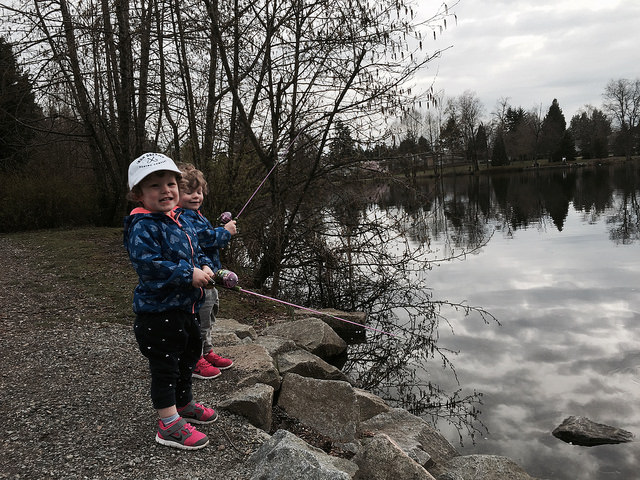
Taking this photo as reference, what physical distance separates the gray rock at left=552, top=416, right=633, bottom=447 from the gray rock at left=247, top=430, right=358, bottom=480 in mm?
3322

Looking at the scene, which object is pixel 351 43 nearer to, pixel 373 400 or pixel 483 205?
pixel 373 400

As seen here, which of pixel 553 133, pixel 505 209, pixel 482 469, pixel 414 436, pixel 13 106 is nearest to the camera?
pixel 482 469

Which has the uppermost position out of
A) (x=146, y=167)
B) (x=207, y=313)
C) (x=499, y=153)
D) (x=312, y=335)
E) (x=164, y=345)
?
(x=499, y=153)

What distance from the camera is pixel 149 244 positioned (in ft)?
10.3

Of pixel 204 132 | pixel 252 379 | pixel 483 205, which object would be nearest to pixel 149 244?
pixel 252 379

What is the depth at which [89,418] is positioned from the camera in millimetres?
3670

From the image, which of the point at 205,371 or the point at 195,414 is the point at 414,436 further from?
the point at 195,414

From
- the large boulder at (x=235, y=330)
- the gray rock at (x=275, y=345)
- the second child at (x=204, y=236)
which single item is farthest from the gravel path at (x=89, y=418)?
the gray rock at (x=275, y=345)

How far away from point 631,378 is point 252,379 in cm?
499

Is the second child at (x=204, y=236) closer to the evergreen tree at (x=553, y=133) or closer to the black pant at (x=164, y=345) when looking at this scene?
the black pant at (x=164, y=345)

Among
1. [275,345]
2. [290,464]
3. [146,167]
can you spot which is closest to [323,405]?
[275,345]

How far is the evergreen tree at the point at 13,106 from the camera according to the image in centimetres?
1291

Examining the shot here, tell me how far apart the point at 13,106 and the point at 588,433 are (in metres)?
15.7

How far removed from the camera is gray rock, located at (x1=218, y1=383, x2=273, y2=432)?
152 inches
